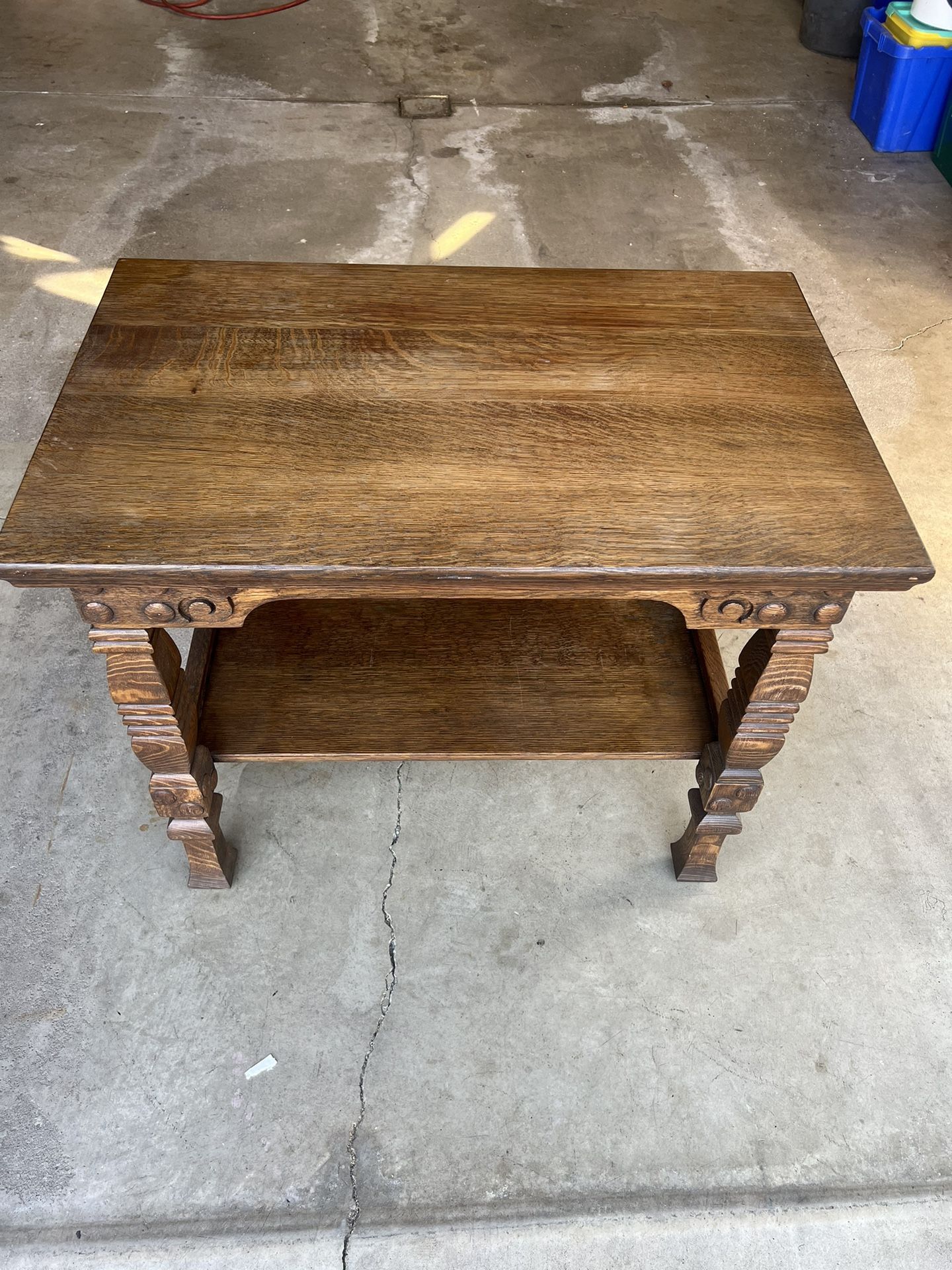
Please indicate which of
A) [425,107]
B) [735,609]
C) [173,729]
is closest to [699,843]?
[735,609]

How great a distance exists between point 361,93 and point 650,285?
329cm

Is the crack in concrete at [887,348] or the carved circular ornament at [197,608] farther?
the crack in concrete at [887,348]

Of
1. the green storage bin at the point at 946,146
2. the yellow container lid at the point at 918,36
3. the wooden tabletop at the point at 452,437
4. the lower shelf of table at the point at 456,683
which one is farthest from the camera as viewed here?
the green storage bin at the point at 946,146

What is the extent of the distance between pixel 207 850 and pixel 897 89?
413cm

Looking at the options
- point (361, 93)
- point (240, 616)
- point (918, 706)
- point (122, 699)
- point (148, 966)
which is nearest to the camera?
point (240, 616)

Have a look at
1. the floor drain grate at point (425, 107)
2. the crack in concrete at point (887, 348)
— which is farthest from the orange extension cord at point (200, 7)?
the crack in concrete at point (887, 348)

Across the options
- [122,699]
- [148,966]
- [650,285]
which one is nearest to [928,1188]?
[148,966]

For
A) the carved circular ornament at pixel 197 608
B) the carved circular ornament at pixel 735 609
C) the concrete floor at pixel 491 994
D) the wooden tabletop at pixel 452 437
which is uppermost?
the wooden tabletop at pixel 452 437

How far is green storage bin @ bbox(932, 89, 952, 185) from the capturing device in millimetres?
4141

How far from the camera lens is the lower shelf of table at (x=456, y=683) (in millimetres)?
1819

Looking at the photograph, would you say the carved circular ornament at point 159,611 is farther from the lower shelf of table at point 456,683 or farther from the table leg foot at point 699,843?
the table leg foot at point 699,843

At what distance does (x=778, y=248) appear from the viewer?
377cm

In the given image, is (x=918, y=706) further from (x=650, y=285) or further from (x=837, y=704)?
(x=650, y=285)

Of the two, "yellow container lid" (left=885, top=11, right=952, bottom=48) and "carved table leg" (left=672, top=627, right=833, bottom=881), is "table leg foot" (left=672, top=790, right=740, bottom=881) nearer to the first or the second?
"carved table leg" (left=672, top=627, right=833, bottom=881)
